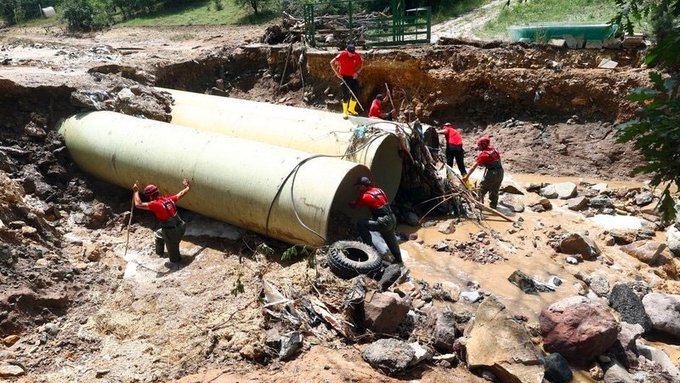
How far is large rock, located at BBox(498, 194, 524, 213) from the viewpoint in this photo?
10.1m

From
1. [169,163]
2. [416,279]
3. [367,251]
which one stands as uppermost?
[169,163]

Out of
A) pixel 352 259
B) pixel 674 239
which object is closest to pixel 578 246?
pixel 674 239

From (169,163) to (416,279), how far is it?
4.20 metres

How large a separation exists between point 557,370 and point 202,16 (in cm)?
2867

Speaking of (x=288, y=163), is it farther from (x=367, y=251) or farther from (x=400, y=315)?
(x=400, y=315)

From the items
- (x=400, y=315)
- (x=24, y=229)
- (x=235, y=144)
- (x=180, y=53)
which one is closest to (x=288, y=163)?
(x=235, y=144)

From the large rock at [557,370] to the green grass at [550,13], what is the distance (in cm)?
1220

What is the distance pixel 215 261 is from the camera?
812 centimetres

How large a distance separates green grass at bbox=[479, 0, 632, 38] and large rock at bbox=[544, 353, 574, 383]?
40.0 ft

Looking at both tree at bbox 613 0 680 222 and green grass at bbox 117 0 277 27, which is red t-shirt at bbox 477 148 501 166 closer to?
tree at bbox 613 0 680 222

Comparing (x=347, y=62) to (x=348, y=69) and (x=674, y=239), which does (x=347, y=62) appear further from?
(x=674, y=239)

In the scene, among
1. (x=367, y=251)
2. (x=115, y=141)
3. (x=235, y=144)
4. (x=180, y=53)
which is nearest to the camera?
(x=367, y=251)

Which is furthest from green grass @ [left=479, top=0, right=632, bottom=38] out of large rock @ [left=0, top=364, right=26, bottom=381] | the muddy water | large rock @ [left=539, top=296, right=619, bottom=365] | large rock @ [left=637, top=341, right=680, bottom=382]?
large rock @ [left=0, top=364, right=26, bottom=381]

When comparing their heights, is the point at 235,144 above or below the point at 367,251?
above
